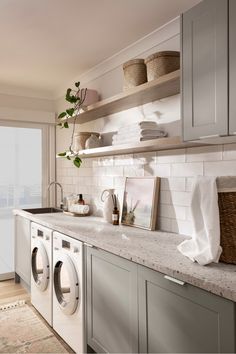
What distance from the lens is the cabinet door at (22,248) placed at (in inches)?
133

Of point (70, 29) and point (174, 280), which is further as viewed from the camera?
point (70, 29)

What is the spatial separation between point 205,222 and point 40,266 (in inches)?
78.4

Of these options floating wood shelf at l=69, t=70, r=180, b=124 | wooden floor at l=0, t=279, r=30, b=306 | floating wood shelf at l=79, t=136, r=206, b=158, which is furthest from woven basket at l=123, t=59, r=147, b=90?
wooden floor at l=0, t=279, r=30, b=306

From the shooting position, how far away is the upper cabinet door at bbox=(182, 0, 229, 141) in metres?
Result: 1.55

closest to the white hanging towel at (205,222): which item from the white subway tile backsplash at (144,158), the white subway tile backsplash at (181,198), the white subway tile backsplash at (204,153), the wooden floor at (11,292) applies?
the white subway tile backsplash at (204,153)

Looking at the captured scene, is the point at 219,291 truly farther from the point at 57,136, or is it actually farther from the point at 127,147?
the point at 57,136

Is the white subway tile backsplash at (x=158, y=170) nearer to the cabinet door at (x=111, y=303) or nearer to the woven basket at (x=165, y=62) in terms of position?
the woven basket at (x=165, y=62)

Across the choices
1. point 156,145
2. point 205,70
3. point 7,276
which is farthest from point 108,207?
point 7,276

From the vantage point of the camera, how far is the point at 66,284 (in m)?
2.47

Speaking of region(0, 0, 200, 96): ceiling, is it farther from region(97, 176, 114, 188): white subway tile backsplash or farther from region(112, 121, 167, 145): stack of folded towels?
region(97, 176, 114, 188): white subway tile backsplash

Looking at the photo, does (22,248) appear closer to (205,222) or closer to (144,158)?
(144,158)

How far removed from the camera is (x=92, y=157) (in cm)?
346

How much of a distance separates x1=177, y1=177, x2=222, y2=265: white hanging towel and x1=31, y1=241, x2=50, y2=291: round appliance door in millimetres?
1621

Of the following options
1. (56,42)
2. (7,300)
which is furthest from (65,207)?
(56,42)
